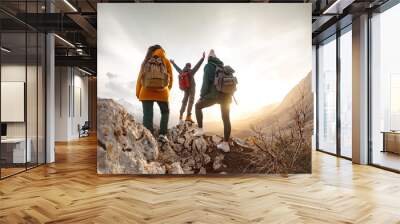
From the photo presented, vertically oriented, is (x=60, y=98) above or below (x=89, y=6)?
below

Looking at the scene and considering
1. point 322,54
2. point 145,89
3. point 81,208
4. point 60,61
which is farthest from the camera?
point 60,61

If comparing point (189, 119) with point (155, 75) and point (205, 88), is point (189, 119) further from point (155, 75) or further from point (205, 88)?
point (155, 75)

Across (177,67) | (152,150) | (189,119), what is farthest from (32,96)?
(189,119)

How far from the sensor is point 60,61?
513 inches

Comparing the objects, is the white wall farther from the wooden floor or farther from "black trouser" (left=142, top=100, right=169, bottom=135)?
"black trouser" (left=142, top=100, right=169, bottom=135)

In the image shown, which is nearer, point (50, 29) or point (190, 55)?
point (190, 55)

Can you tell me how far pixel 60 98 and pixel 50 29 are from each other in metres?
7.95

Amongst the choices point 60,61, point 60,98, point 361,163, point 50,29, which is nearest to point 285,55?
point 361,163

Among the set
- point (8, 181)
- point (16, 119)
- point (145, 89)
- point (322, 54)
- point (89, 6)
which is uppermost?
point (89, 6)

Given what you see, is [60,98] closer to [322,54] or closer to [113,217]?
[322,54]

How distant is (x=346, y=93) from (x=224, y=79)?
13.4ft

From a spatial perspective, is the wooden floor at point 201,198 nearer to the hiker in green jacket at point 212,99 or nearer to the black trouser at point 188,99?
the hiker in green jacket at point 212,99

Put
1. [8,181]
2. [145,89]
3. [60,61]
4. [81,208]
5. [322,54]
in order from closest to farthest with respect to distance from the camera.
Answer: [81,208] → [8,181] → [145,89] → [322,54] → [60,61]

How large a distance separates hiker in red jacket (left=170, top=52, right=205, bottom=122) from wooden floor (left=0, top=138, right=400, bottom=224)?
119 centimetres
